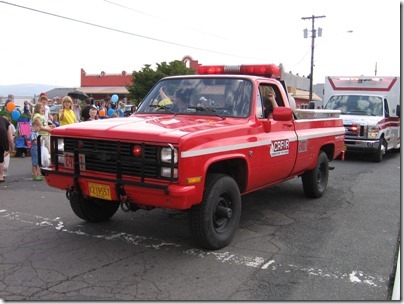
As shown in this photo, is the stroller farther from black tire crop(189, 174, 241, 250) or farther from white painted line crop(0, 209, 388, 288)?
black tire crop(189, 174, 241, 250)

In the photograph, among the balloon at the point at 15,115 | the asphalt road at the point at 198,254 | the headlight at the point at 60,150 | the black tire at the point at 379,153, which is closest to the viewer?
the asphalt road at the point at 198,254

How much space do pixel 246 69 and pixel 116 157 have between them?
302 cm

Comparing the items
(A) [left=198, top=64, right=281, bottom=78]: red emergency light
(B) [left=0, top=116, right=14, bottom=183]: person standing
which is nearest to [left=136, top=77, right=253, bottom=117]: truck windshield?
(A) [left=198, top=64, right=281, bottom=78]: red emergency light

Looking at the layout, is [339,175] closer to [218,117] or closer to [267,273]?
[218,117]

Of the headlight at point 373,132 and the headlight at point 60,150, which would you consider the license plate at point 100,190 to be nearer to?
the headlight at point 60,150

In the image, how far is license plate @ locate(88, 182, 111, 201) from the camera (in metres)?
4.64

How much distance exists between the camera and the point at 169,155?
14.1 ft

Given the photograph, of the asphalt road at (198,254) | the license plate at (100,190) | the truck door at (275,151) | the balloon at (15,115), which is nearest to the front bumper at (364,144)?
the asphalt road at (198,254)

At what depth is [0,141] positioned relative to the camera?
8.70 metres

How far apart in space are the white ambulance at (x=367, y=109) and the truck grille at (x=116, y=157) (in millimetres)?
9890

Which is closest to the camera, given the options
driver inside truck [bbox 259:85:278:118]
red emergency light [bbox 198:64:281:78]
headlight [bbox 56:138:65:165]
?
headlight [bbox 56:138:65:165]

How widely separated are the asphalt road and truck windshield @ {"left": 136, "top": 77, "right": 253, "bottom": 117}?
63.5 inches

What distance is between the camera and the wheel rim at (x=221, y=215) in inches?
192

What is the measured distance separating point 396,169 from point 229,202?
Result: 28.2ft
